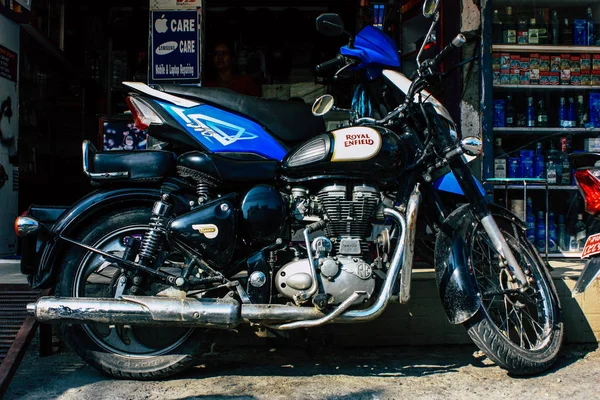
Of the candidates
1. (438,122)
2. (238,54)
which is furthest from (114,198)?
(238,54)

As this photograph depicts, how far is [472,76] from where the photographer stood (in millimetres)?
5469

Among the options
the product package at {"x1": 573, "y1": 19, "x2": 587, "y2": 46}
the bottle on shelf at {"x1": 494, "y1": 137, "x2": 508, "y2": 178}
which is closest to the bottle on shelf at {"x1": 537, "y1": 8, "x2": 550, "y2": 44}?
the product package at {"x1": 573, "y1": 19, "x2": 587, "y2": 46}

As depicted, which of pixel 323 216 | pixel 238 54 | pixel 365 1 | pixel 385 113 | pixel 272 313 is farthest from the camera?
pixel 238 54

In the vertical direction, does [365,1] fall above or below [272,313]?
above

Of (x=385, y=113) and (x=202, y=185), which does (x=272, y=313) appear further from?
(x=385, y=113)

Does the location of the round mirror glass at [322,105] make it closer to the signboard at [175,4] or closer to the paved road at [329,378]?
the paved road at [329,378]

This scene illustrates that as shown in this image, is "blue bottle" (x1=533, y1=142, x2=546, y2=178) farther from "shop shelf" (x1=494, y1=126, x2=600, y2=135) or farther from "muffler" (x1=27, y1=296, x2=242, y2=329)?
"muffler" (x1=27, y1=296, x2=242, y2=329)

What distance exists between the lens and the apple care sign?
19.1 ft

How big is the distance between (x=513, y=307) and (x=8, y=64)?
221 inches

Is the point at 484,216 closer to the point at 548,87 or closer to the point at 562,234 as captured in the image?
the point at 562,234

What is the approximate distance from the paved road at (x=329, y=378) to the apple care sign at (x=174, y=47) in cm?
321

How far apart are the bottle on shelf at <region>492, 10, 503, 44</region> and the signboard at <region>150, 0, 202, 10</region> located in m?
3.03

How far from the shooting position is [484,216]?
3203 millimetres

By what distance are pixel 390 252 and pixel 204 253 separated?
98 centimetres
